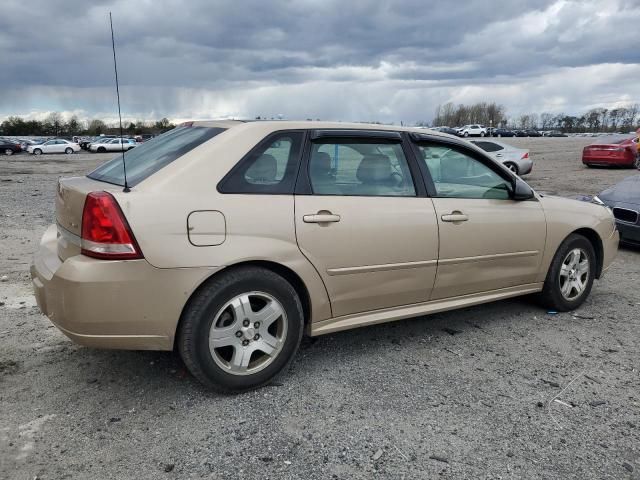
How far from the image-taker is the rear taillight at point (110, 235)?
2867 mm

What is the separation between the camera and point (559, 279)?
4832 mm

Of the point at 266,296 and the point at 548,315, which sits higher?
the point at 266,296

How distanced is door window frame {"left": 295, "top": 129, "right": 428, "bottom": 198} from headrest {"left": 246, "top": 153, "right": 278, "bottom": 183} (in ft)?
0.55

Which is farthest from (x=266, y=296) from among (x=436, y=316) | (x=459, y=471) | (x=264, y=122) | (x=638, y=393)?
(x=638, y=393)

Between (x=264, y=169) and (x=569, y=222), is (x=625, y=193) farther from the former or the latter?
(x=264, y=169)

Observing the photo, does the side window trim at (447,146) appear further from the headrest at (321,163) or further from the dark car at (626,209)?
the dark car at (626,209)

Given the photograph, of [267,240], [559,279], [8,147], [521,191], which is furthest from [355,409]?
[8,147]

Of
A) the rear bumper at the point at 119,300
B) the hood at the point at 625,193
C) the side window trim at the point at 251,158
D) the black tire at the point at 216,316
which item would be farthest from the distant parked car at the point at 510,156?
the rear bumper at the point at 119,300

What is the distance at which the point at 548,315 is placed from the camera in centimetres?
487

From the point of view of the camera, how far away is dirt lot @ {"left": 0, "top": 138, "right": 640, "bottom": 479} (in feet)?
8.67

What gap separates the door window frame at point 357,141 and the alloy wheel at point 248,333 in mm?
752

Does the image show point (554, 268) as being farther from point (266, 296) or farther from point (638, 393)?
point (266, 296)

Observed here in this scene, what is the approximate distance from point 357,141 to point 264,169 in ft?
2.62

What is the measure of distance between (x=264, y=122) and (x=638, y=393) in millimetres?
2968
